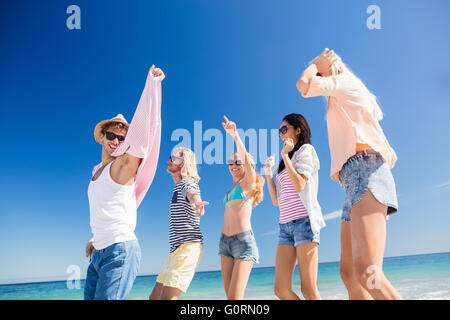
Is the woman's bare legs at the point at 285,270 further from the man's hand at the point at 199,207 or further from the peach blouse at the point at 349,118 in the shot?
the peach blouse at the point at 349,118

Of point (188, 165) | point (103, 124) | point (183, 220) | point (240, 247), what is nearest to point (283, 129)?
point (188, 165)

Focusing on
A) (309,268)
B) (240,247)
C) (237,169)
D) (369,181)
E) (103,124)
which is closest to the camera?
(369,181)

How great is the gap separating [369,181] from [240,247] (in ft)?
7.51

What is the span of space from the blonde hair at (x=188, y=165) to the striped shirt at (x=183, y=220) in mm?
251

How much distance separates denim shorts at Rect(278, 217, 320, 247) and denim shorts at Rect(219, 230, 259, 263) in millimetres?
400

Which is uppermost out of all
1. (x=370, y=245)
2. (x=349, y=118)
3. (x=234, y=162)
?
(x=349, y=118)

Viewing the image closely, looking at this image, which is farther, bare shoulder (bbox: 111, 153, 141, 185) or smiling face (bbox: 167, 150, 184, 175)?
smiling face (bbox: 167, 150, 184, 175)

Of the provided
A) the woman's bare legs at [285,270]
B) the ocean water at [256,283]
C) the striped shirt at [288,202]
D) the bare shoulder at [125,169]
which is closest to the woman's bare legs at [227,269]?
the woman's bare legs at [285,270]

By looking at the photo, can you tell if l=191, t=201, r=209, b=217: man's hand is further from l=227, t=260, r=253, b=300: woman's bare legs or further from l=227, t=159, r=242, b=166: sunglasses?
l=227, t=159, r=242, b=166: sunglasses

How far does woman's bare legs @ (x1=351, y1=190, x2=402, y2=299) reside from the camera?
2.17 metres

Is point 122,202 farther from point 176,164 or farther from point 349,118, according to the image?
point 349,118

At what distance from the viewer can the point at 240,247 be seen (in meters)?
4.34

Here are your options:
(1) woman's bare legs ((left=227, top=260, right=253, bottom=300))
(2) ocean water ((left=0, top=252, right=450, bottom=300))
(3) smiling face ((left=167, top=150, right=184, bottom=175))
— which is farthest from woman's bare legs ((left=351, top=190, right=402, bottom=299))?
(2) ocean water ((left=0, top=252, right=450, bottom=300))

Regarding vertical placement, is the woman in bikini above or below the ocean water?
above
